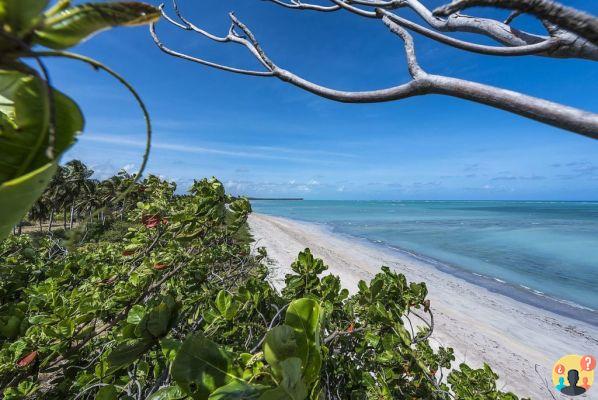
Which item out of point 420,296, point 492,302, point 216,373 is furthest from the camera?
point 492,302

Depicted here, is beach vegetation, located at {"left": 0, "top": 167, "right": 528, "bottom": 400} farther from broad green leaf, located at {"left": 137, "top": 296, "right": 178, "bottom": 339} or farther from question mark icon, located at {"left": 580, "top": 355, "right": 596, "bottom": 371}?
question mark icon, located at {"left": 580, "top": 355, "right": 596, "bottom": 371}

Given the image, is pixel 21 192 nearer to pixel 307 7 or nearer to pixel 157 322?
pixel 157 322

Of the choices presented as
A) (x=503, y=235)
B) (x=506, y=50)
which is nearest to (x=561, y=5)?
(x=506, y=50)

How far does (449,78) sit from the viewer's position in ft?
2.79

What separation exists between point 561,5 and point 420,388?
256cm

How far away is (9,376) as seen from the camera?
1.69 meters

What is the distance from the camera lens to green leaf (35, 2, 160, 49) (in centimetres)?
41

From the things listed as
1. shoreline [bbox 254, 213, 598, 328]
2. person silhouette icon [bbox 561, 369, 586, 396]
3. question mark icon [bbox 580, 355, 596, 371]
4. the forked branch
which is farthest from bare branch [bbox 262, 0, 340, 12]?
shoreline [bbox 254, 213, 598, 328]

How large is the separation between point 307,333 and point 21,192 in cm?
74

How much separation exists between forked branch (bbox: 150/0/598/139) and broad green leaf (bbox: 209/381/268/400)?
0.95 metres

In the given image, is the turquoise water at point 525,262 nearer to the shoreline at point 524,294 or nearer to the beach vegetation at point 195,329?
the shoreline at point 524,294

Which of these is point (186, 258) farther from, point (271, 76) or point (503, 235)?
point (503, 235)

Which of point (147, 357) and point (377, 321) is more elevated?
point (377, 321)

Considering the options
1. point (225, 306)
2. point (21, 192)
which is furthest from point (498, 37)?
point (225, 306)
